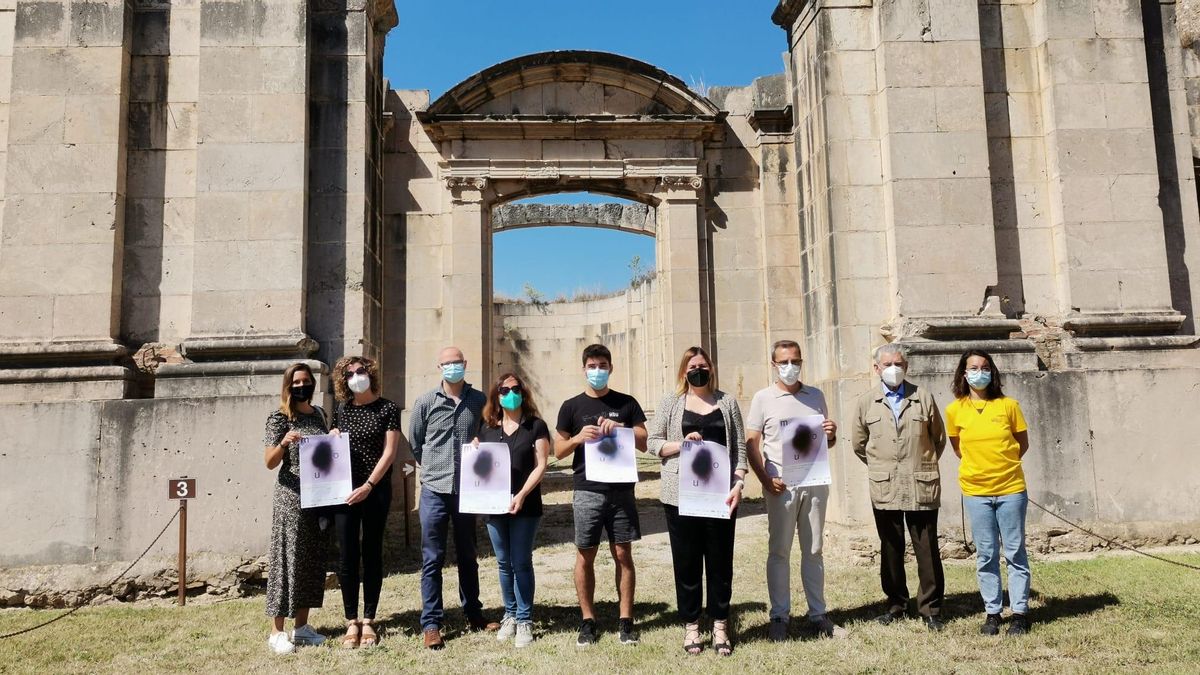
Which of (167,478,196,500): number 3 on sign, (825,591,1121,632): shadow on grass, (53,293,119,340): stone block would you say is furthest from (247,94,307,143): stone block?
(825,591,1121,632): shadow on grass

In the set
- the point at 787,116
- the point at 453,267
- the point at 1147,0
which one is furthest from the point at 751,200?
the point at 1147,0

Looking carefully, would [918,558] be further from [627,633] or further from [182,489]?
[182,489]

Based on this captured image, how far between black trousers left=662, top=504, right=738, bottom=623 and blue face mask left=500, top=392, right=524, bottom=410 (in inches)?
43.2

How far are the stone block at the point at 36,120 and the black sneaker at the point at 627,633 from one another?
6356 millimetres

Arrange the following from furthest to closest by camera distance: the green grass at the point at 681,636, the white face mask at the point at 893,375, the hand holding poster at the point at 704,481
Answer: the white face mask at the point at 893,375
the hand holding poster at the point at 704,481
the green grass at the point at 681,636

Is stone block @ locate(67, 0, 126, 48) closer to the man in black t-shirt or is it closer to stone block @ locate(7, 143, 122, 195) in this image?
stone block @ locate(7, 143, 122, 195)

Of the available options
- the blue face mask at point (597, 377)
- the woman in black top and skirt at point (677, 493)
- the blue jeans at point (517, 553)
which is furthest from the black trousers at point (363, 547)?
the woman in black top and skirt at point (677, 493)

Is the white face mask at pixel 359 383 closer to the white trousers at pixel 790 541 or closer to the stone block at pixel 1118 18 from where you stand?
the white trousers at pixel 790 541

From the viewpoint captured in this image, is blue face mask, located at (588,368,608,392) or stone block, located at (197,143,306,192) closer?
blue face mask, located at (588,368,608,392)

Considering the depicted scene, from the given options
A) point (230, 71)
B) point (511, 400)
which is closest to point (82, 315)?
point (230, 71)

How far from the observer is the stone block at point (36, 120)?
7.16 metres

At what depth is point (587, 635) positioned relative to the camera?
4828mm

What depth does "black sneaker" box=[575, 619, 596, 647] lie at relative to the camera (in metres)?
4.80

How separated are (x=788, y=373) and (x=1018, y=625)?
1997 mm
